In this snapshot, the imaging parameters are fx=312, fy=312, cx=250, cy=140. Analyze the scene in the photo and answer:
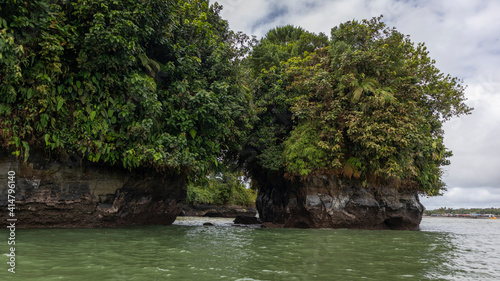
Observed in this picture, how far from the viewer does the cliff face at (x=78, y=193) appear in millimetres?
10211

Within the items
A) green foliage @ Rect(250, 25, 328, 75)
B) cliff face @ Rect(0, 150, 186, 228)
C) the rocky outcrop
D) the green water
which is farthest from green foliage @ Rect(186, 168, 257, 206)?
the green water

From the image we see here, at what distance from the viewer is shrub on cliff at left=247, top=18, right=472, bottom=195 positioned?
15.2 metres

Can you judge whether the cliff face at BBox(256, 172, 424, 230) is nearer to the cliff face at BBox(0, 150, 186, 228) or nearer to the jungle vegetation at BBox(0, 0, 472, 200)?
the jungle vegetation at BBox(0, 0, 472, 200)

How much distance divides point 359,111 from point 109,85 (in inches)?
453

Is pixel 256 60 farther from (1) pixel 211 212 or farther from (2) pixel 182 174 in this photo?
(1) pixel 211 212

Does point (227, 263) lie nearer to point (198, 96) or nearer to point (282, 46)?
point (198, 96)

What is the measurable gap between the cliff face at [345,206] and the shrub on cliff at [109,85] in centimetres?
643

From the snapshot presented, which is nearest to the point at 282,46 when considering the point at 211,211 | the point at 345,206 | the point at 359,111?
the point at 359,111

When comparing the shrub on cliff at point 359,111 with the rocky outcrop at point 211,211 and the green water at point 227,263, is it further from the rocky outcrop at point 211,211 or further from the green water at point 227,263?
the rocky outcrop at point 211,211

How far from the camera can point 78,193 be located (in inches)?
447

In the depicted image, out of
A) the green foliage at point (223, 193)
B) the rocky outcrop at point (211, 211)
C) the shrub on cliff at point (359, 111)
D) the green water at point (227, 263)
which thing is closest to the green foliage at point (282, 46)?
the shrub on cliff at point (359, 111)

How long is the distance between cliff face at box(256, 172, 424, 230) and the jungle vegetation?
0.75 meters

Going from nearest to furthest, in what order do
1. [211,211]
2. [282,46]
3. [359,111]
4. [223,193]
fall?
1. [359,111]
2. [282,46]
3. [211,211]
4. [223,193]

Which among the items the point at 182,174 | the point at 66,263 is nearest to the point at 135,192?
the point at 182,174
